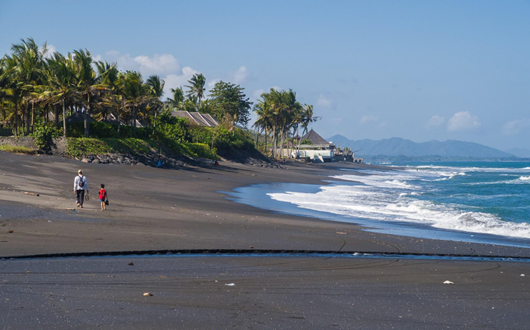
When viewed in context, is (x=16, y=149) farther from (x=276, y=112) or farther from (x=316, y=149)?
(x=316, y=149)

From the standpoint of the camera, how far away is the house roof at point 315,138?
367 feet

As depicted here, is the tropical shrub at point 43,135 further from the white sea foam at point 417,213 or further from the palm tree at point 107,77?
the white sea foam at point 417,213

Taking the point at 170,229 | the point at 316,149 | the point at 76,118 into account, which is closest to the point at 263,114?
the point at 316,149

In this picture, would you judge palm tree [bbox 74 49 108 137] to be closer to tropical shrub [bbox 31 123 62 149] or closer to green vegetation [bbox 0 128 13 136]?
tropical shrub [bbox 31 123 62 149]

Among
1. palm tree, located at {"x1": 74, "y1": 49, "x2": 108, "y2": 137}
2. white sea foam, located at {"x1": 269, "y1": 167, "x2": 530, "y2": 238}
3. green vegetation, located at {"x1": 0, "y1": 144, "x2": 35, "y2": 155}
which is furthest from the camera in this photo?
palm tree, located at {"x1": 74, "y1": 49, "x2": 108, "y2": 137}

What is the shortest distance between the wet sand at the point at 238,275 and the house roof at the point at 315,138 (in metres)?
95.7

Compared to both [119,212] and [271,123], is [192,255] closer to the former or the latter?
[119,212]

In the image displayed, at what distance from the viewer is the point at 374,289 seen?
24.9ft

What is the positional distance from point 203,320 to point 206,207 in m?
13.2

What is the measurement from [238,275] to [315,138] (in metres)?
107

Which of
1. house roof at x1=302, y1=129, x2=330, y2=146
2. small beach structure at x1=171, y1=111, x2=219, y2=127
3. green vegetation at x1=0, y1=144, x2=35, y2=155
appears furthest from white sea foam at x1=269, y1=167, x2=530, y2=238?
house roof at x1=302, y1=129, x2=330, y2=146

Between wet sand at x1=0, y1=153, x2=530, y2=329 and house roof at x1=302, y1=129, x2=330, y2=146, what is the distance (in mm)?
95709

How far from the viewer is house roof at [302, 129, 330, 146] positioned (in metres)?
112

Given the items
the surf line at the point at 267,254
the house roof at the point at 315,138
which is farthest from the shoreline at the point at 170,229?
the house roof at the point at 315,138
